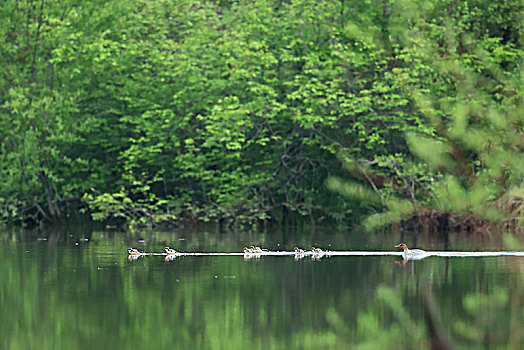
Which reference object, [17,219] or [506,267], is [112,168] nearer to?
[17,219]

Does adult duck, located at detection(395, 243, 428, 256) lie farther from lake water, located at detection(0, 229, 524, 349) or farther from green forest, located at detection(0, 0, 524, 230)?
green forest, located at detection(0, 0, 524, 230)

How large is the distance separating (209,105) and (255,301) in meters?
22.0

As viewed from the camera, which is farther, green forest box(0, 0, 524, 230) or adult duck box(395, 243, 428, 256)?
green forest box(0, 0, 524, 230)

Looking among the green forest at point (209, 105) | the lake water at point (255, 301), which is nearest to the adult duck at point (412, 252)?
the lake water at point (255, 301)

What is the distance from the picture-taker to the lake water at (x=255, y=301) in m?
10.6

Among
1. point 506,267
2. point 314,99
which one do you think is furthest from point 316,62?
point 506,267

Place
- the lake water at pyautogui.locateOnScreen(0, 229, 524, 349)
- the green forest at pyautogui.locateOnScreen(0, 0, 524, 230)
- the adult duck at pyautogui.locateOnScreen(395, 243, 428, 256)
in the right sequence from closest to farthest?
the lake water at pyautogui.locateOnScreen(0, 229, 524, 349) → the adult duck at pyautogui.locateOnScreen(395, 243, 428, 256) → the green forest at pyautogui.locateOnScreen(0, 0, 524, 230)

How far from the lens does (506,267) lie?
17953 mm

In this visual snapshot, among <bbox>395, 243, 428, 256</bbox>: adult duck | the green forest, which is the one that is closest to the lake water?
<bbox>395, 243, 428, 256</bbox>: adult duck

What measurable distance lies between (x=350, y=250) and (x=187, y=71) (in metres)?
13.6

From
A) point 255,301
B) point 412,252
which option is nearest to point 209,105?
point 412,252

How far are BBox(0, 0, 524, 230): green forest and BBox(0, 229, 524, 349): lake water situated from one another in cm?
1079

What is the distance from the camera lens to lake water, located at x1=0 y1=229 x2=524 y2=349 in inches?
416

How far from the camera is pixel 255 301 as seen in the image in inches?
537
